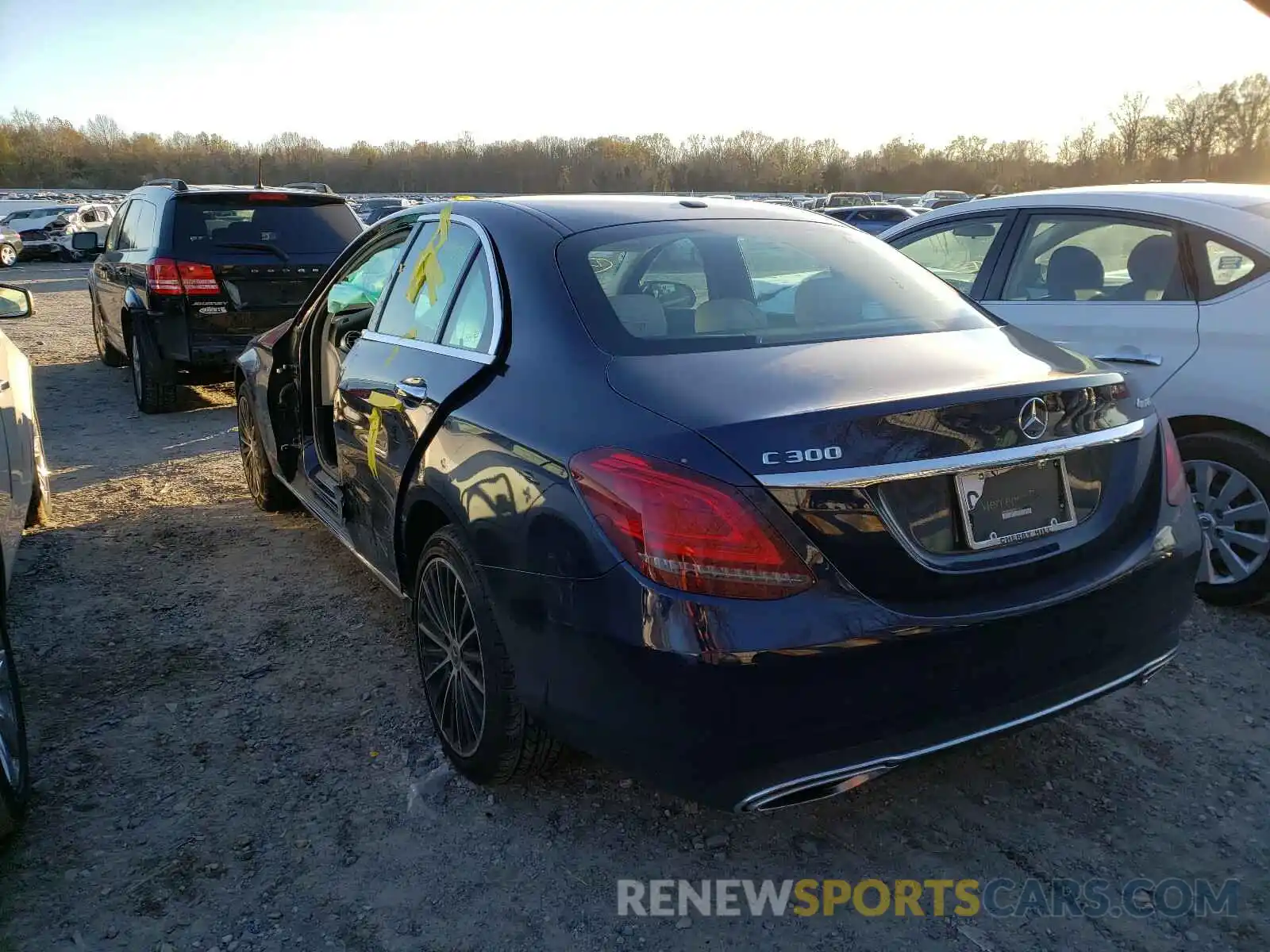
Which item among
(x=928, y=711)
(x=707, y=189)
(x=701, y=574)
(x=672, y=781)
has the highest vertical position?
(x=707, y=189)

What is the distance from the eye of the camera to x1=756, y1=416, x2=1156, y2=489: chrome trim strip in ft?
6.47

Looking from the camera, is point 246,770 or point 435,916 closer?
point 435,916

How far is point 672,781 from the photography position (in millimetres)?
2123

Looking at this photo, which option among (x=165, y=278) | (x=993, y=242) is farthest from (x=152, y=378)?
(x=993, y=242)

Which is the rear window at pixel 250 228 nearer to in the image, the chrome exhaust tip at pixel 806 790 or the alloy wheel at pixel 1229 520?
the alloy wheel at pixel 1229 520

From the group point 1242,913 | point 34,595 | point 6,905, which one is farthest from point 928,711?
point 34,595

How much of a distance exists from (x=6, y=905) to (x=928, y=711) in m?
2.37

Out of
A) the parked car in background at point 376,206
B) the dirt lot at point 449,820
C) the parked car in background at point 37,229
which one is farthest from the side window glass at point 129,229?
the parked car in background at point 37,229

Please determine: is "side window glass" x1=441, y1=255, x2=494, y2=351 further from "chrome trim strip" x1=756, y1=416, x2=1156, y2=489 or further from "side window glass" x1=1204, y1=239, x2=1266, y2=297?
"side window glass" x1=1204, y1=239, x2=1266, y2=297

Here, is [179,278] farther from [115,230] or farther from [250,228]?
[115,230]

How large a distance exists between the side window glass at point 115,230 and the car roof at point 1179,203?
8.20m

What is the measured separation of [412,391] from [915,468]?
1.71 meters

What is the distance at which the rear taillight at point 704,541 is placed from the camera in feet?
6.46

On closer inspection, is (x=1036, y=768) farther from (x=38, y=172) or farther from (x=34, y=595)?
(x=38, y=172)
